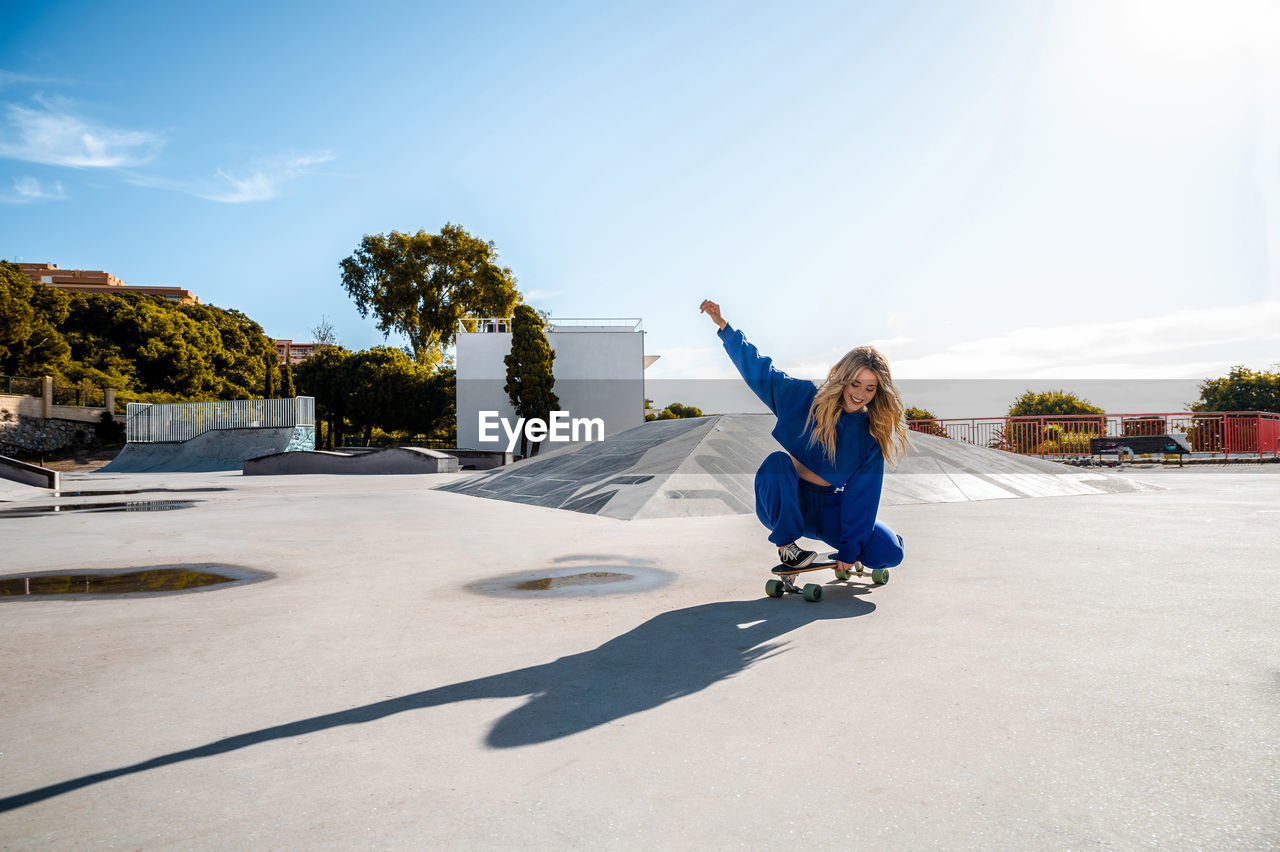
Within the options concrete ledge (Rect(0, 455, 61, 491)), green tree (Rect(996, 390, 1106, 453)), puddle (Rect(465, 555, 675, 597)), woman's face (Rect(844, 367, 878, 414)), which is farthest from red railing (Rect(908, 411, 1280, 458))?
concrete ledge (Rect(0, 455, 61, 491))

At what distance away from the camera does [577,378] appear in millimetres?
29438

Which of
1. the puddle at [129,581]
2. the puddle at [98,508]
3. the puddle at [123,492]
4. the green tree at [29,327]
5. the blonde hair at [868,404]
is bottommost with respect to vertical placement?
the puddle at [123,492]

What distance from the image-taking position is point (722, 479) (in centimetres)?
927

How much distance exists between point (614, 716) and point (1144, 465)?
22497 mm

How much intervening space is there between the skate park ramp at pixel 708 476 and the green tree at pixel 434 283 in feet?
92.0

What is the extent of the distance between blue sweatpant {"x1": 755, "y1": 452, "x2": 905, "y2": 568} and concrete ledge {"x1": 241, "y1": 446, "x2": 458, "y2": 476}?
18594 mm

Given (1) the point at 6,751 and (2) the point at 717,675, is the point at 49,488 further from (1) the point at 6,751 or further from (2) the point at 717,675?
(2) the point at 717,675

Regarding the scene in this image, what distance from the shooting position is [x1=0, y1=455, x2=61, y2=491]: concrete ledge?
14.3 meters

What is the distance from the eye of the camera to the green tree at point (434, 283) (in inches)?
1560

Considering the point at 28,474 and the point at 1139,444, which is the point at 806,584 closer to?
the point at 28,474

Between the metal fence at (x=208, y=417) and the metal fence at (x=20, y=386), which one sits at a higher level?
the metal fence at (x=20, y=386)

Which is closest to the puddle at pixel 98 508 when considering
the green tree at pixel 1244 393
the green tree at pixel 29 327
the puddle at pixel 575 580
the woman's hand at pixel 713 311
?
the puddle at pixel 575 580

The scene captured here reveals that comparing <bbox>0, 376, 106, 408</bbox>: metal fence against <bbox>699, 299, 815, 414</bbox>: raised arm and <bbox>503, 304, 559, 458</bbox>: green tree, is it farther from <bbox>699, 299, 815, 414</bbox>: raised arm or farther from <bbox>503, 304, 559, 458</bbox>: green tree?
<bbox>699, 299, 815, 414</bbox>: raised arm

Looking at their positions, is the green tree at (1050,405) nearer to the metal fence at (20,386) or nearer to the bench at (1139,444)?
the bench at (1139,444)
